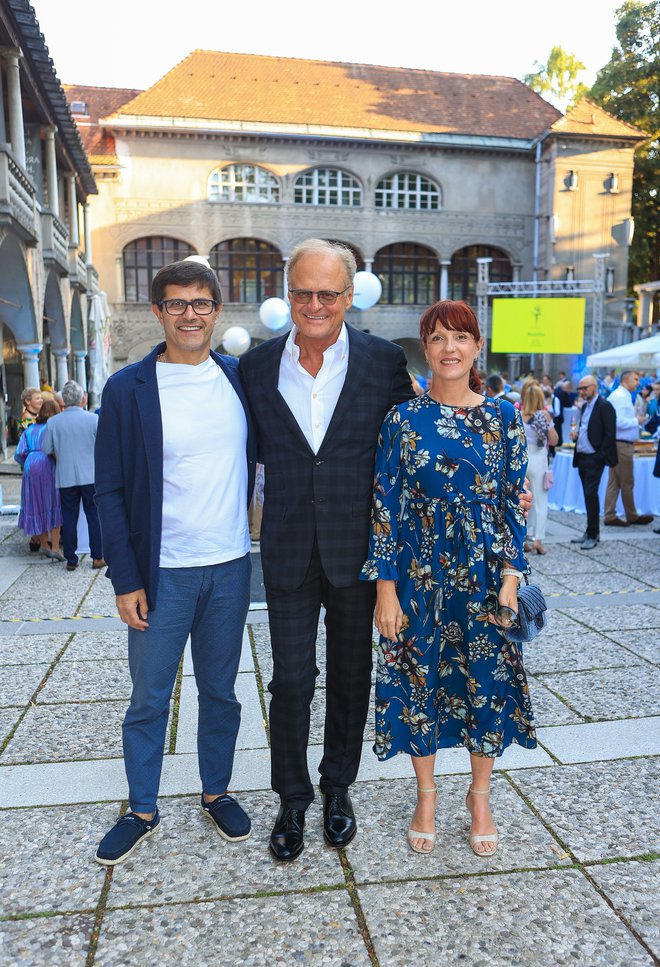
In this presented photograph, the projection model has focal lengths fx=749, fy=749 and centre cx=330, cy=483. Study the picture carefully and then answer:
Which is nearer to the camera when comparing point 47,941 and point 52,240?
point 47,941

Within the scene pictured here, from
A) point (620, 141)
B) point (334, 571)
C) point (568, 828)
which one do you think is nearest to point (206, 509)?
point (334, 571)

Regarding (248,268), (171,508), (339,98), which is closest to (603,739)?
(171,508)

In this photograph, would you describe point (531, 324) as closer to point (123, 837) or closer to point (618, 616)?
point (618, 616)

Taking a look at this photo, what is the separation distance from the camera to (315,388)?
2643 millimetres

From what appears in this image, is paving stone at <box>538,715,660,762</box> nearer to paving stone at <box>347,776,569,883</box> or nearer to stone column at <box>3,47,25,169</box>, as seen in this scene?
paving stone at <box>347,776,569,883</box>

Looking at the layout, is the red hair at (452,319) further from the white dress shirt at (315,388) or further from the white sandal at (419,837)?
the white sandal at (419,837)

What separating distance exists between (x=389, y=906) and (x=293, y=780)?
0.57 meters

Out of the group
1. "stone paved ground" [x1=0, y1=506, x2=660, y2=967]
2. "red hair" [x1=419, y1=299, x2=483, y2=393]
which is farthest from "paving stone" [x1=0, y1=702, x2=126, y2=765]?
"red hair" [x1=419, y1=299, x2=483, y2=393]

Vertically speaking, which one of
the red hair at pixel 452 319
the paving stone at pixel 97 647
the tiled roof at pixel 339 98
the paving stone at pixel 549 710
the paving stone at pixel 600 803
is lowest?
the paving stone at pixel 97 647

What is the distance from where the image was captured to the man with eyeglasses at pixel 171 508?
2.60m

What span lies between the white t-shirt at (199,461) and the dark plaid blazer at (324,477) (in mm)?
120

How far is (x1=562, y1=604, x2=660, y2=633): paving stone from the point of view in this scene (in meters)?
5.41

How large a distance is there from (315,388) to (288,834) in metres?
1.60

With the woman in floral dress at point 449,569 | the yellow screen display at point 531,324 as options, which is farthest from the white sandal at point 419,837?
the yellow screen display at point 531,324
